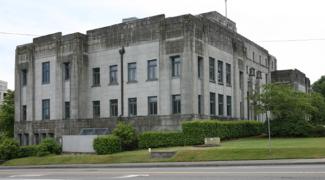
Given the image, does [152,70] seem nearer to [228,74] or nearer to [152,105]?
[152,105]

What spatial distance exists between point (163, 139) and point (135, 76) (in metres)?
9.68

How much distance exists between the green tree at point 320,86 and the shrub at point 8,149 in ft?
220

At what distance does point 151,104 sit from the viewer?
152 feet

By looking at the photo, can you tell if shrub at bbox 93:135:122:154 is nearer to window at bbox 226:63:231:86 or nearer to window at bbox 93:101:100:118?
window at bbox 93:101:100:118

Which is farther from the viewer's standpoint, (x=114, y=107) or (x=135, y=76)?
(x=114, y=107)

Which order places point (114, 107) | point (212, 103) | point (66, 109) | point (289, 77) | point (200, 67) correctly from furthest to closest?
point (289, 77) → point (66, 109) → point (114, 107) → point (212, 103) → point (200, 67)

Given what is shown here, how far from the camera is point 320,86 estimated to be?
323 feet

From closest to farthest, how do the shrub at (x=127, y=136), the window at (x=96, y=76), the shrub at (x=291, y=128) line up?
the shrub at (x=127, y=136) → the shrub at (x=291, y=128) → the window at (x=96, y=76)

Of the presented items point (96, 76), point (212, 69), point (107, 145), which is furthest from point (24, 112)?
point (212, 69)

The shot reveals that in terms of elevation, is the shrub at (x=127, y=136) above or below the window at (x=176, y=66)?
below

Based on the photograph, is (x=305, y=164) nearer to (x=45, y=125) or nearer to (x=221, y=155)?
(x=221, y=155)

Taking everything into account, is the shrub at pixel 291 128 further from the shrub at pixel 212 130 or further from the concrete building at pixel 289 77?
the concrete building at pixel 289 77

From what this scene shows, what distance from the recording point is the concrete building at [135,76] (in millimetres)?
44719

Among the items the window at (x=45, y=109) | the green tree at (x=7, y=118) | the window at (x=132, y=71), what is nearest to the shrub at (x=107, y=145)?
the window at (x=132, y=71)
